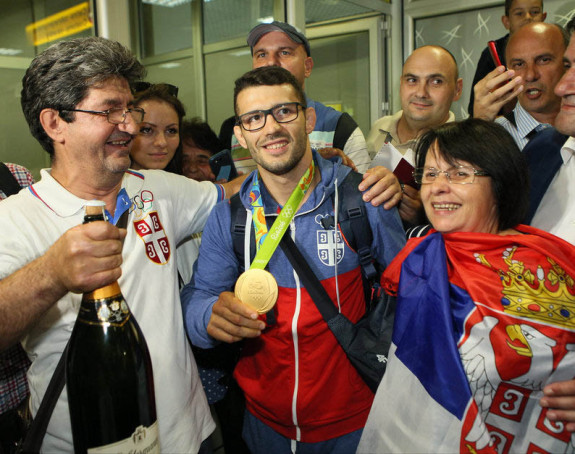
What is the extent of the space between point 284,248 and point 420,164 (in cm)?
57

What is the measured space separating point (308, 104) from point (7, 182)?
147cm

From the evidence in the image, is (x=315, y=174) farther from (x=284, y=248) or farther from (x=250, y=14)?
(x=250, y=14)

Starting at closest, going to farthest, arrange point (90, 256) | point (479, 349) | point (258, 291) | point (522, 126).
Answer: point (90, 256) → point (479, 349) → point (258, 291) → point (522, 126)

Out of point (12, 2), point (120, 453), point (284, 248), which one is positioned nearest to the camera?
point (120, 453)

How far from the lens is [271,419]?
1765mm

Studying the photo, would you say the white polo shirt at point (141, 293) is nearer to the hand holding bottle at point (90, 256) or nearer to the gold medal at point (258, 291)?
the gold medal at point (258, 291)

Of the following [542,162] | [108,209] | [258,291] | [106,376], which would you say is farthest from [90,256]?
[542,162]

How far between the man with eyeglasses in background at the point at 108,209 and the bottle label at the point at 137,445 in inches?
23.5

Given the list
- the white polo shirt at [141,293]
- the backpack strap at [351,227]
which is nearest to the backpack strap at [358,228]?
the backpack strap at [351,227]

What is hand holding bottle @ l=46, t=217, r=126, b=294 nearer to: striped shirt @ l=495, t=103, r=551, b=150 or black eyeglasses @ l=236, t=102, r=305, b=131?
black eyeglasses @ l=236, t=102, r=305, b=131

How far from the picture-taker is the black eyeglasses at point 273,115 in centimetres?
177

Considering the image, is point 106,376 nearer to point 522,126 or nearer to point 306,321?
point 306,321

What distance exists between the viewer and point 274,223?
1.67 metres

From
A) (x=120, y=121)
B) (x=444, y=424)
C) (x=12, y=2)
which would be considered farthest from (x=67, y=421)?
(x=12, y=2)
